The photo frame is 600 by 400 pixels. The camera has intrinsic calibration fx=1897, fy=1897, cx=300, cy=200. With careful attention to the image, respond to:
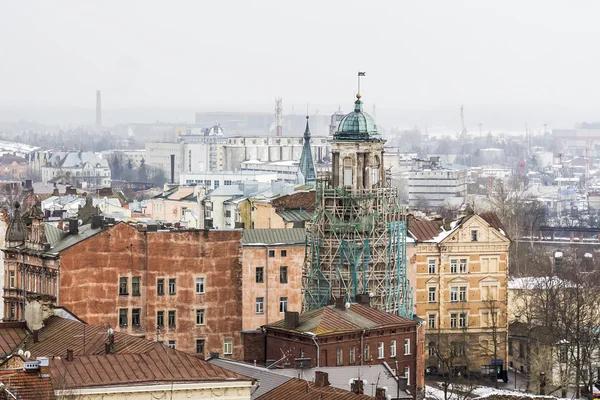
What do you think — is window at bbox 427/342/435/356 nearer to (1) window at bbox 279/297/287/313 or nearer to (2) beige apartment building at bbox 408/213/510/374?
(2) beige apartment building at bbox 408/213/510/374

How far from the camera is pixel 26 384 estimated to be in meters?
42.0

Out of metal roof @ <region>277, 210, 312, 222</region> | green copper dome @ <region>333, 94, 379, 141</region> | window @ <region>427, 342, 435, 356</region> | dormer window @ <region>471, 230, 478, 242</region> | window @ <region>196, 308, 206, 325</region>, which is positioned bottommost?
window @ <region>427, 342, 435, 356</region>

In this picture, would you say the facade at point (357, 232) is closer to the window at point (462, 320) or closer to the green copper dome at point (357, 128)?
the green copper dome at point (357, 128)

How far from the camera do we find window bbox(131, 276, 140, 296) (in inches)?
2874

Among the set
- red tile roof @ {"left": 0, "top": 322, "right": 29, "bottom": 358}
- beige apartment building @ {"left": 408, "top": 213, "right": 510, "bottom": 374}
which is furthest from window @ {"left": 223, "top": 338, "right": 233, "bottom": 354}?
red tile roof @ {"left": 0, "top": 322, "right": 29, "bottom": 358}

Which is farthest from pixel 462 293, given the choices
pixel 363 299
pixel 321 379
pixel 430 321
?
pixel 321 379

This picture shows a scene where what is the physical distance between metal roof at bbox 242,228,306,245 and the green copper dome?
444 cm

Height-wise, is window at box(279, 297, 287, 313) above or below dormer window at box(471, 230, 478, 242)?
below

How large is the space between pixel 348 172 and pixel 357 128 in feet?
6.73

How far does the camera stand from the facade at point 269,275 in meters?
76.0

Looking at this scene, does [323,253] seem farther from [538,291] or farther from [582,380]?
[538,291]

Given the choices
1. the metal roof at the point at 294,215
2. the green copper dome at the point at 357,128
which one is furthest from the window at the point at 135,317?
the metal roof at the point at 294,215

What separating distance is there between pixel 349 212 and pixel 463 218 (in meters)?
11.4

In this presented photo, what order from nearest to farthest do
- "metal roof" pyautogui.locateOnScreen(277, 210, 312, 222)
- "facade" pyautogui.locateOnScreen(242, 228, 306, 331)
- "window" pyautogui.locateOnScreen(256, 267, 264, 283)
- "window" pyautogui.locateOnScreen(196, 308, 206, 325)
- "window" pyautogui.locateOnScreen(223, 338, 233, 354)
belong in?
"window" pyautogui.locateOnScreen(196, 308, 206, 325) → "window" pyautogui.locateOnScreen(223, 338, 233, 354) → "facade" pyautogui.locateOnScreen(242, 228, 306, 331) → "window" pyautogui.locateOnScreen(256, 267, 264, 283) → "metal roof" pyautogui.locateOnScreen(277, 210, 312, 222)
